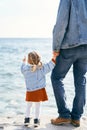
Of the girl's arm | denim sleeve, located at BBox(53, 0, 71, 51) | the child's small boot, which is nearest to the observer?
denim sleeve, located at BBox(53, 0, 71, 51)

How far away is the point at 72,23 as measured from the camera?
5230 mm

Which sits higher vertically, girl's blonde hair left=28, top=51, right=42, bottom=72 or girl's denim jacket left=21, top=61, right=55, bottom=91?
girl's blonde hair left=28, top=51, right=42, bottom=72

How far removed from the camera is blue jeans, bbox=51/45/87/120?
5281mm

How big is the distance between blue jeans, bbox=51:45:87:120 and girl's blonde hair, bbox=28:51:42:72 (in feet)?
0.80

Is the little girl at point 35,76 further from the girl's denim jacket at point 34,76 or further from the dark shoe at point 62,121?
the dark shoe at point 62,121

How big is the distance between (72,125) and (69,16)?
4.89 ft

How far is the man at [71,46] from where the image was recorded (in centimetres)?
521

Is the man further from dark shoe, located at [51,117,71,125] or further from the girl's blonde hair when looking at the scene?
the girl's blonde hair

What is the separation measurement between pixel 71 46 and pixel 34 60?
545 mm

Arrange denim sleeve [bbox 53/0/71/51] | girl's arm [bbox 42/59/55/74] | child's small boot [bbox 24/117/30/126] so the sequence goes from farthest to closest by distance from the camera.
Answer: child's small boot [bbox 24/117/30/126], girl's arm [bbox 42/59/55/74], denim sleeve [bbox 53/0/71/51]

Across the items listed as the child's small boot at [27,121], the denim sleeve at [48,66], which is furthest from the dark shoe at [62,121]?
the denim sleeve at [48,66]

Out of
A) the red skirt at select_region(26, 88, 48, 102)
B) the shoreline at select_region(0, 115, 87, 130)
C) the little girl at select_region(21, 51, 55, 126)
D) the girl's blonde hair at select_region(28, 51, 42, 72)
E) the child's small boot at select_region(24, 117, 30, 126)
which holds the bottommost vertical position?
the shoreline at select_region(0, 115, 87, 130)

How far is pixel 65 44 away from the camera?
525 cm

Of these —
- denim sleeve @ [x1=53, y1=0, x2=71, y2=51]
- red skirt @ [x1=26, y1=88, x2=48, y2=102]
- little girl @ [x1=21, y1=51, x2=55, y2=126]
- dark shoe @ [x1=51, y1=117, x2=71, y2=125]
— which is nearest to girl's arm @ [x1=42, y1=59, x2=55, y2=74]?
little girl @ [x1=21, y1=51, x2=55, y2=126]
